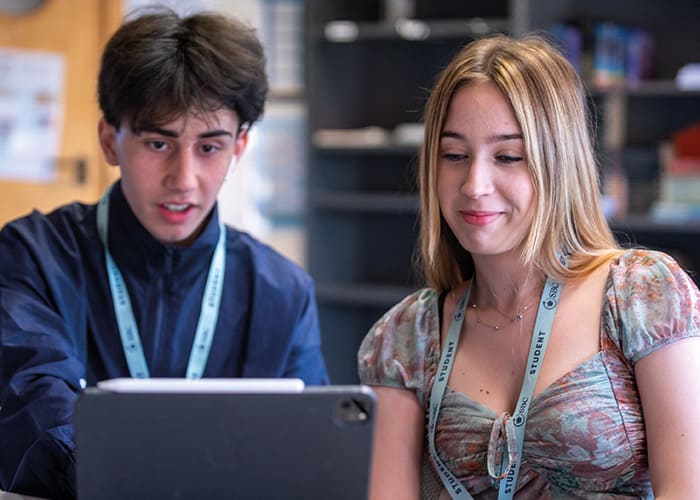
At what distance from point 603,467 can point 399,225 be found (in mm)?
3384

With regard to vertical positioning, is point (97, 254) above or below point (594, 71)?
below

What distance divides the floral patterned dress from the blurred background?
7.90 ft

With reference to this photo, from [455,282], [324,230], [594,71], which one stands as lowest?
[324,230]

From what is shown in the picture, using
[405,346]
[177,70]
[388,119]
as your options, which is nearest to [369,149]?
[388,119]

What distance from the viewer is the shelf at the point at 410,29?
14.0 feet

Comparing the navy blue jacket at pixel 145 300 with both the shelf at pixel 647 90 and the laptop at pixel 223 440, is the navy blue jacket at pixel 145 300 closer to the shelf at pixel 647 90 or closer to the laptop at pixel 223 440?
the laptop at pixel 223 440

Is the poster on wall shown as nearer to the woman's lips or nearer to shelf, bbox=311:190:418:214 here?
shelf, bbox=311:190:418:214

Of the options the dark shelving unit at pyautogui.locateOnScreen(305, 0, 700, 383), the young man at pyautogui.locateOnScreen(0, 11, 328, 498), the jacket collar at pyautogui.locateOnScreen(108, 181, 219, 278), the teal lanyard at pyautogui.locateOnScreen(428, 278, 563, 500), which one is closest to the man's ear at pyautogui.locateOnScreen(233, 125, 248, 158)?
the young man at pyautogui.locateOnScreen(0, 11, 328, 498)

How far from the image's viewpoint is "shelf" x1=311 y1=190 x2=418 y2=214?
4434 millimetres

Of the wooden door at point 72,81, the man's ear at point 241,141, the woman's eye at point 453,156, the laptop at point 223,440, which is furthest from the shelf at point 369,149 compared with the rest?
the laptop at point 223,440

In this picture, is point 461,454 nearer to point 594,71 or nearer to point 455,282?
point 455,282

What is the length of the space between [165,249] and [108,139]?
10.3 inches

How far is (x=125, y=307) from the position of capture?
189 cm

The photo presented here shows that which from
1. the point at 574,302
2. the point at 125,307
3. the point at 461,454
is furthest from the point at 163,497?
the point at 125,307
